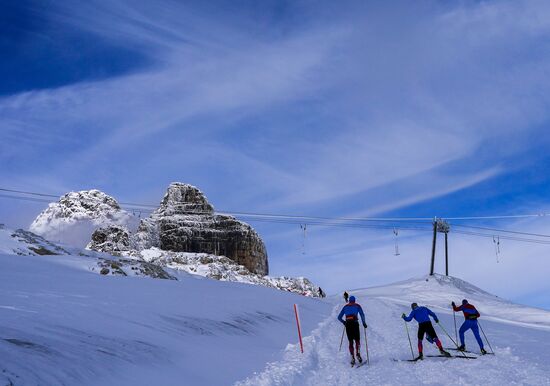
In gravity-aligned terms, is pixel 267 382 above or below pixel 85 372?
below

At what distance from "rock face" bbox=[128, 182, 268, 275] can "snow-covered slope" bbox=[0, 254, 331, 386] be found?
138 metres

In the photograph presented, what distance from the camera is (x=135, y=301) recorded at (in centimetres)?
1478

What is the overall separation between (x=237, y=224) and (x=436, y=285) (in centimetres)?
10840

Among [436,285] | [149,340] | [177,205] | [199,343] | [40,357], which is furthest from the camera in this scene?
[177,205]

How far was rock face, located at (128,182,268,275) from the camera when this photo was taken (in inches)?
6156

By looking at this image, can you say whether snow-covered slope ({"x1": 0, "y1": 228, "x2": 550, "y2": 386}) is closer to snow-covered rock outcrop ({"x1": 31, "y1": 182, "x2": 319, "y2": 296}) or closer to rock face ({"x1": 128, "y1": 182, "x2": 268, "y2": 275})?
snow-covered rock outcrop ({"x1": 31, "y1": 182, "x2": 319, "y2": 296})

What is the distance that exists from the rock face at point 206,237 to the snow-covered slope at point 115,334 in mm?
137727

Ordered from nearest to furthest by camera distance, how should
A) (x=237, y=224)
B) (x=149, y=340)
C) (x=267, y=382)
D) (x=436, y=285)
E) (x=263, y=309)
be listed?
(x=267, y=382)
(x=149, y=340)
(x=263, y=309)
(x=436, y=285)
(x=237, y=224)

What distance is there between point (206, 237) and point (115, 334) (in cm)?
15194

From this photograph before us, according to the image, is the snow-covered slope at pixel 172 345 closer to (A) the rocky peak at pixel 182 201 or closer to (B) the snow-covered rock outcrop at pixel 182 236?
(B) the snow-covered rock outcrop at pixel 182 236

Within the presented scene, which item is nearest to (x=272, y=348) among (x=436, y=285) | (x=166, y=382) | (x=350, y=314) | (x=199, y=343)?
(x=350, y=314)

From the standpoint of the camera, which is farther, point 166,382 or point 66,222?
point 66,222

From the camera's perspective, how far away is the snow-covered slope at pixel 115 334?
23.0ft

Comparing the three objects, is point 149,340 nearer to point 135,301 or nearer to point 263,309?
point 135,301
